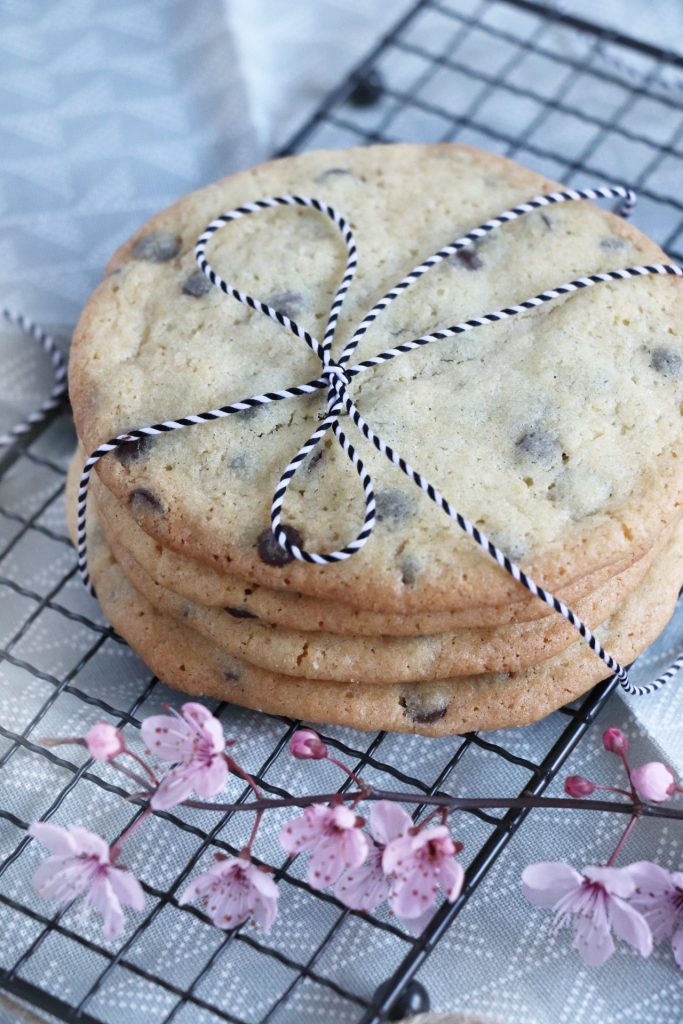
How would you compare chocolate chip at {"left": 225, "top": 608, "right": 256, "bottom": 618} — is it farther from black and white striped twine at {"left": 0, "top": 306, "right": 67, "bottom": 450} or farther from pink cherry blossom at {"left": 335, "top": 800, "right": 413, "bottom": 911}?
black and white striped twine at {"left": 0, "top": 306, "right": 67, "bottom": 450}

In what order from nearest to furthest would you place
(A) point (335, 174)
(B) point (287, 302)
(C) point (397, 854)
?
(C) point (397, 854)
(B) point (287, 302)
(A) point (335, 174)

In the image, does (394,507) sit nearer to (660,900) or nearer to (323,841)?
(323,841)

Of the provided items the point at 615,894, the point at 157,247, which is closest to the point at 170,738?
the point at 615,894

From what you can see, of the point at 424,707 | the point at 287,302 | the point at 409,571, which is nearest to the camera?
the point at 409,571

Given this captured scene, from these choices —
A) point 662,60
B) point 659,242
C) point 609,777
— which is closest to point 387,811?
point 609,777

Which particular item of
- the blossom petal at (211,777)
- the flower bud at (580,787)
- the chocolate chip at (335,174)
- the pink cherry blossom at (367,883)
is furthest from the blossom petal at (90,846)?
the chocolate chip at (335,174)

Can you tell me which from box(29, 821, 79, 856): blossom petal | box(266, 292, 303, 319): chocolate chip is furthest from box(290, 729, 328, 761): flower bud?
box(266, 292, 303, 319): chocolate chip
